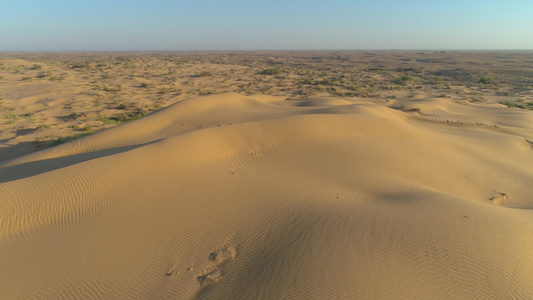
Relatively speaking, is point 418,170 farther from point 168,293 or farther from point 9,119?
point 9,119

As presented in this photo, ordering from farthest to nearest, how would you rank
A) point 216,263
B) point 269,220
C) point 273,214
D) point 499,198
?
point 499,198 < point 273,214 < point 269,220 < point 216,263

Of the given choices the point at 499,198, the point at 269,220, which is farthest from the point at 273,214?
the point at 499,198

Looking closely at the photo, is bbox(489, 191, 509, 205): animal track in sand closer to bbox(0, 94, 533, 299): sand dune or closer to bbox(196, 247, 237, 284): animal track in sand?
bbox(0, 94, 533, 299): sand dune

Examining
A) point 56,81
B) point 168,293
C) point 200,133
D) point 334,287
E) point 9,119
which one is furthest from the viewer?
point 56,81

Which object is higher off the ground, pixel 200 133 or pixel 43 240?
pixel 200 133

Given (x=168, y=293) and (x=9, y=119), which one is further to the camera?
(x=9, y=119)

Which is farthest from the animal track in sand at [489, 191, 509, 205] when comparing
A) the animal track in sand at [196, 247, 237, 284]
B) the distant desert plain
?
the animal track in sand at [196, 247, 237, 284]

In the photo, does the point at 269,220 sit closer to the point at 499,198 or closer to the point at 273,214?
the point at 273,214

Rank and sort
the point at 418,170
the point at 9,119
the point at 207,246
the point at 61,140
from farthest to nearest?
the point at 9,119
the point at 61,140
the point at 418,170
the point at 207,246

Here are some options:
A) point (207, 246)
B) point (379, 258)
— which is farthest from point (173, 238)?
point (379, 258)
